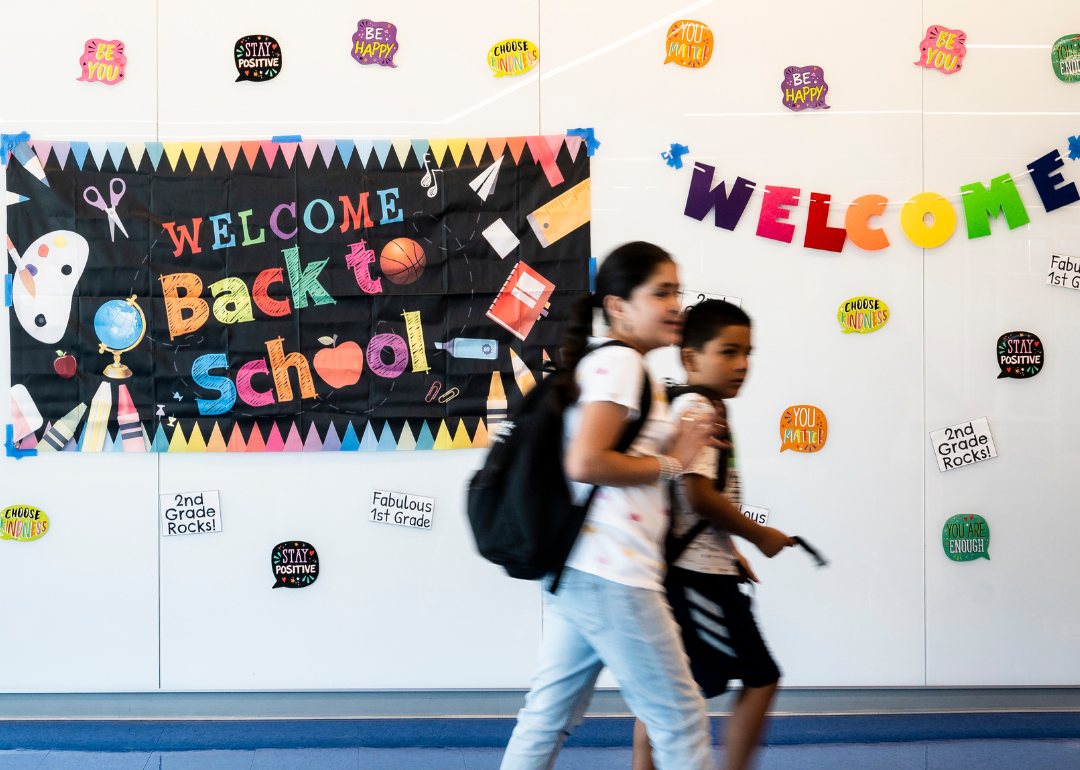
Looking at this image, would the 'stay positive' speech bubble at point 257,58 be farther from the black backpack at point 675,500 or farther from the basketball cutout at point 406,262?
the black backpack at point 675,500

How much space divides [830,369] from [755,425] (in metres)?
0.28

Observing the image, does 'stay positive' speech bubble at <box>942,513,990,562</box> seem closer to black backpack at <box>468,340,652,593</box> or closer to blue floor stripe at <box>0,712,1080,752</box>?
blue floor stripe at <box>0,712,1080,752</box>

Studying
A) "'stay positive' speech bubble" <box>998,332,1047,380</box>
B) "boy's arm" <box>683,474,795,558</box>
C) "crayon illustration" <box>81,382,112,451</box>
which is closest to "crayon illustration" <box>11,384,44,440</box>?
"crayon illustration" <box>81,382,112,451</box>

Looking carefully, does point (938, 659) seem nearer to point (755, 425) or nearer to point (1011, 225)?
point (755, 425)

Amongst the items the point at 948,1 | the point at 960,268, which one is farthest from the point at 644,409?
the point at 948,1

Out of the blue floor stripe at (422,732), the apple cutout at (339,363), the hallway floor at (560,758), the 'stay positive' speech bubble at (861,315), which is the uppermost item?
the 'stay positive' speech bubble at (861,315)

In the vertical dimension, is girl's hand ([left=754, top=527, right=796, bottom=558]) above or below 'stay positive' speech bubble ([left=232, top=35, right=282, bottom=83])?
below

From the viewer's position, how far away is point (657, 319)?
1.32 m

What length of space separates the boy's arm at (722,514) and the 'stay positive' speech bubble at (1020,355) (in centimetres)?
134

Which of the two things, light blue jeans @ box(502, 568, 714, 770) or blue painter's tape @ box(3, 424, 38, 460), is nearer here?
light blue jeans @ box(502, 568, 714, 770)

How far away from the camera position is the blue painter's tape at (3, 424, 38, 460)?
2406 mm

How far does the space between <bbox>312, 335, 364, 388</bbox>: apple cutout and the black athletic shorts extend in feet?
4.02

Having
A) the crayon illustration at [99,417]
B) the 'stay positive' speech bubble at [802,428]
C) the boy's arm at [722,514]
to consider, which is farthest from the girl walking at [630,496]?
the crayon illustration at [99,417]

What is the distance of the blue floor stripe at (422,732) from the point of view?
2326 millimetres
